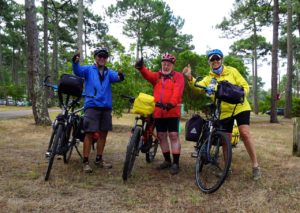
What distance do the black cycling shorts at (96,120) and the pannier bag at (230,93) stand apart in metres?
1.89

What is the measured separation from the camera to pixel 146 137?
17.5ft

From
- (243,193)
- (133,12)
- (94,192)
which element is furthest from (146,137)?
(133,12)

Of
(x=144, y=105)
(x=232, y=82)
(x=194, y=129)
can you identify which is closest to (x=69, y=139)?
(x=144, y=105)

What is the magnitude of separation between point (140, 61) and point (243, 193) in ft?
7.87

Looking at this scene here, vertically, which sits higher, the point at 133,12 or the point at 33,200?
the point at 133,12

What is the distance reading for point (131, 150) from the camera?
4.78 m

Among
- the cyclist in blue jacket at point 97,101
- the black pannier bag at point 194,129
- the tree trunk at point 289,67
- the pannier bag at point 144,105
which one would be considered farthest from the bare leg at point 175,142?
the tree trunk at point 289,67

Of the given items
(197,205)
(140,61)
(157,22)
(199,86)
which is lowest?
(197,205)

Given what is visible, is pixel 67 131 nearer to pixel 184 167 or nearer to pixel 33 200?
pixel 33 200

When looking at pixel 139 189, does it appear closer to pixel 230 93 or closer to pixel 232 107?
pixel 230 93

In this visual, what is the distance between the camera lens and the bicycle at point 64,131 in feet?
15.8

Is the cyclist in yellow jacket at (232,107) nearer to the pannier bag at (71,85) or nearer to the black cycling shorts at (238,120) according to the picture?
the black cycling shorts at (238,120)

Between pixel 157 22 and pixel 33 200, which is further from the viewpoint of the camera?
pixel 157 22

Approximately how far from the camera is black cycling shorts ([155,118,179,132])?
5535 mm
